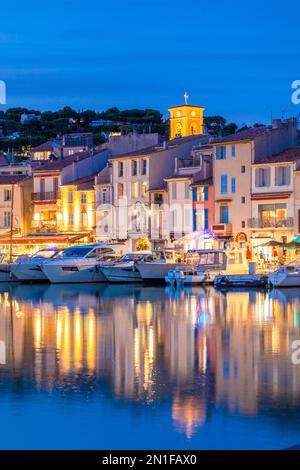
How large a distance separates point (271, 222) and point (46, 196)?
26459mm

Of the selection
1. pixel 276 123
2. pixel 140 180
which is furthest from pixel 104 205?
pixel 276 123

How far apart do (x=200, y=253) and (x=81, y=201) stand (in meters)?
24.4

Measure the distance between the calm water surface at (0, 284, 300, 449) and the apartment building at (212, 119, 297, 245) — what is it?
961 inches

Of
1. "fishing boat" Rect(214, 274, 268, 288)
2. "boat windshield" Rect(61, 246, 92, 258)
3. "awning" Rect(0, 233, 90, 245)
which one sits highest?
"awning" Rect(0, 233, 90, 245)

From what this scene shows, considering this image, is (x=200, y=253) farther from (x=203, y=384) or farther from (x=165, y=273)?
(x=203, y=384)

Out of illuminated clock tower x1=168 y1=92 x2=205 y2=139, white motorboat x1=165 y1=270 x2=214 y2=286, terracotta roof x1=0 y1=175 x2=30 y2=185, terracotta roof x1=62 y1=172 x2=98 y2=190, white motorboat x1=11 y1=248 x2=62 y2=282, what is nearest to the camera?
white motorboat x1=165 y1=270 x2=214 y2=286

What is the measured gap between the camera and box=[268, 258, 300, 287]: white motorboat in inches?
2250

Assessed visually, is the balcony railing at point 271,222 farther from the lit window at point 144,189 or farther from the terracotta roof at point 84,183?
the terracotta roof at point 84,183

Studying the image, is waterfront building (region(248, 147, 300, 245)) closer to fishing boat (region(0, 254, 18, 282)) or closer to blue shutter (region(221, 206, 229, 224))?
blue shutter (region(221, 206, 229, 224))

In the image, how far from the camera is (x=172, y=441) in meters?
20.0

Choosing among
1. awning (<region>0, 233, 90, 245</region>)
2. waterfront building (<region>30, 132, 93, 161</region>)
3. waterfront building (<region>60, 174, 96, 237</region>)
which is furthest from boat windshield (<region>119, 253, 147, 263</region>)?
waterfront building (<region>30, 132, 93, 161</region>)

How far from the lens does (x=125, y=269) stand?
6481 cm

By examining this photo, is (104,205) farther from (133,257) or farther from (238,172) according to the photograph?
(133,257)

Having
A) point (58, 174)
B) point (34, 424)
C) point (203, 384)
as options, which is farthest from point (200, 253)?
point (34, 424)
